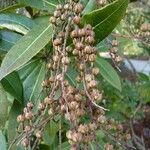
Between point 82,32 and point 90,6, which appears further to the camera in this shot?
point 90,6

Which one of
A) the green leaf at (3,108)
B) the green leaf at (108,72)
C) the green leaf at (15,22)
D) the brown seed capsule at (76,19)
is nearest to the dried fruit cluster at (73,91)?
the brown seed capsule at (76,19)

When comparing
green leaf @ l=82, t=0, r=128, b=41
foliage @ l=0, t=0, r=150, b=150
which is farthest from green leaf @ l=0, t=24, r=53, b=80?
green leaf @ l=82, t=0, r=128, b=41

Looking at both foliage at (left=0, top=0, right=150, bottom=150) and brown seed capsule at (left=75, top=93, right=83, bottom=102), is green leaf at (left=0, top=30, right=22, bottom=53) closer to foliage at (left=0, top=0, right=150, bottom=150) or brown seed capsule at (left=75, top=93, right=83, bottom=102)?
foliage at (left=0, top=0, right=150, bottom=150)

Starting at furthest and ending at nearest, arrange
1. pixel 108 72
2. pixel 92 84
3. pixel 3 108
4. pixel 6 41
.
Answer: pixel 108 72
pixel 6 41
pixel 3 108
pixel 92 84

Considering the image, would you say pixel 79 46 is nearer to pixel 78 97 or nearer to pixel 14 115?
pixel 78 97

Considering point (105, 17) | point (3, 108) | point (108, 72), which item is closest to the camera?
point (105, 17)

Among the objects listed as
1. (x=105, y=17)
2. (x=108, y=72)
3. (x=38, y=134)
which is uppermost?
(x=105, y=17)

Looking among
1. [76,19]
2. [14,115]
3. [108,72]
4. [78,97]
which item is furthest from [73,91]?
[108,72]
